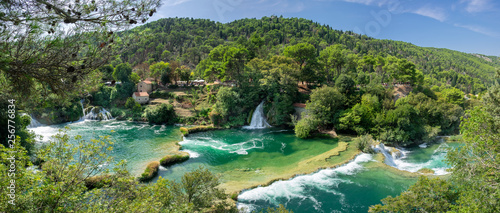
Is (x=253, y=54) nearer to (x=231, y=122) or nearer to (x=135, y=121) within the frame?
(x=231, y=122)

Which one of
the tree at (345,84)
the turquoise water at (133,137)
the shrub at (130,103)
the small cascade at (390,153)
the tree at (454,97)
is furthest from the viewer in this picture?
the shrub at (130,103)

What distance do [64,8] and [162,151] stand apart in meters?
19.6

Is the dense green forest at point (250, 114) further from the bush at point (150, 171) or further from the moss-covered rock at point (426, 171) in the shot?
the moss-covered rock at point (426, 171)

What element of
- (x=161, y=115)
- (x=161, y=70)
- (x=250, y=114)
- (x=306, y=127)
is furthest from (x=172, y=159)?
(x=161, y=70)

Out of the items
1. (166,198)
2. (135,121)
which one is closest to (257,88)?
(135,121)

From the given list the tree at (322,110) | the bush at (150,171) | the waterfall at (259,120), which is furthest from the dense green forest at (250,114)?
the bush at (150,171)

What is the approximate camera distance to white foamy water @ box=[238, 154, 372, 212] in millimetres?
14383

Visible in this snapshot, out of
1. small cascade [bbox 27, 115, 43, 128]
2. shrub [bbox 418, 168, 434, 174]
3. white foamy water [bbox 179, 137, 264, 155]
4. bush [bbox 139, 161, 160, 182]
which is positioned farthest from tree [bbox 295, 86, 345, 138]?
small cascade [bbox 27, 115, 43, 128]

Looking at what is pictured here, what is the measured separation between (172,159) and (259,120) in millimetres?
16001

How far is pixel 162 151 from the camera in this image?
22.3m

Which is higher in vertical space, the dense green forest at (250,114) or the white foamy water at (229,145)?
the dense green forest at (250,114)

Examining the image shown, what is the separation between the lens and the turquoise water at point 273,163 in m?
14.6

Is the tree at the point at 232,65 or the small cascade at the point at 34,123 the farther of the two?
the tree at the point at 232,65

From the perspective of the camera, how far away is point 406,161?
21.1 meters
